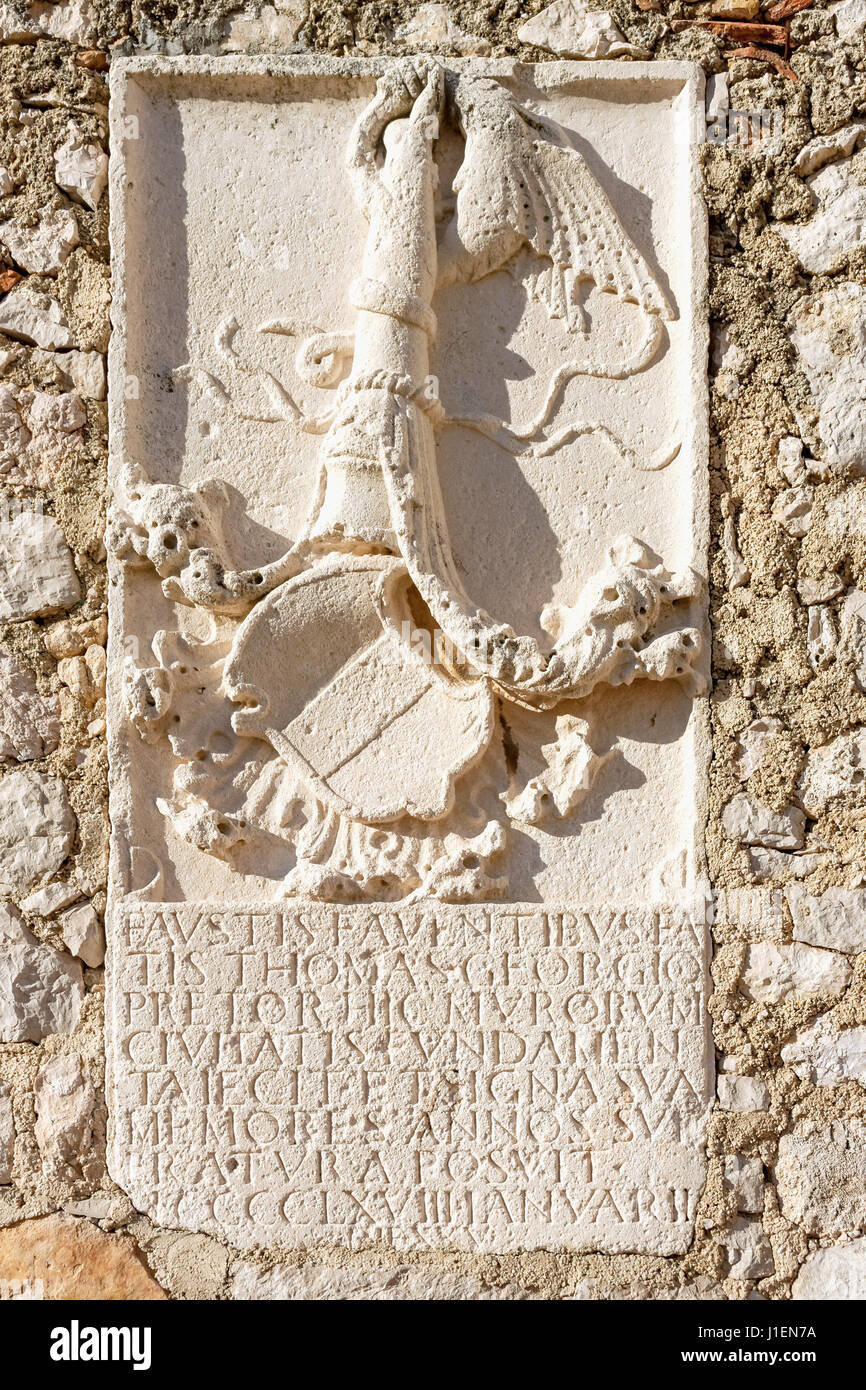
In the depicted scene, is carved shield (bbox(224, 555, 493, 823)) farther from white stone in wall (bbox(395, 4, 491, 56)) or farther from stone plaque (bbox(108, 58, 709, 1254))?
white stone in wall (bbox(395, 4, 491, 56))

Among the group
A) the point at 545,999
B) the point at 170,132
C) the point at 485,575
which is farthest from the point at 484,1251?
the point at 170,132

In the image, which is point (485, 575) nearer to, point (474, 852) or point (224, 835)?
point (474, 852)

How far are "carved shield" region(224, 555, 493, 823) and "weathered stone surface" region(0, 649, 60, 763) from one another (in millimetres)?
465

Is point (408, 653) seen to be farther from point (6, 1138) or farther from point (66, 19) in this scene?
point (66, 19)

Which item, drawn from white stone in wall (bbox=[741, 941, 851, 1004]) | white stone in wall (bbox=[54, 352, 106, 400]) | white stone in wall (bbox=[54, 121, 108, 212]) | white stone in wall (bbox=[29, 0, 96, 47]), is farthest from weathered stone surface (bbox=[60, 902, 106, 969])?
white stone in wall (bbox=[29, 0, 96, 47])

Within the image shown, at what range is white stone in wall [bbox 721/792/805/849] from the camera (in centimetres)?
317

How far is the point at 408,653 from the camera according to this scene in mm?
3271

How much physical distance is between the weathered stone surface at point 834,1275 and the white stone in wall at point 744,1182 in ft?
0.57

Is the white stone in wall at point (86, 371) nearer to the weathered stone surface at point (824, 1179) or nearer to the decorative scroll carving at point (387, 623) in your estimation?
the decorative scroll carving at point (387, 623)

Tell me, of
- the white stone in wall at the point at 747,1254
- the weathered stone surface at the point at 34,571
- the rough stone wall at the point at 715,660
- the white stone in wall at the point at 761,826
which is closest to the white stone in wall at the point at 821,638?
the rough stone wall at the point at 715,660

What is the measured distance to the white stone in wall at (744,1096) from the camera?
3094 mm

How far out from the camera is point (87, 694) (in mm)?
3273

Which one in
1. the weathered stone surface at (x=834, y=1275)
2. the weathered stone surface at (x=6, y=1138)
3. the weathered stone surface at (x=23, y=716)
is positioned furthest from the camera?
the weathered stone surface at (x=23, y=716)

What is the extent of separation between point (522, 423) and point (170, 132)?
123 cm
